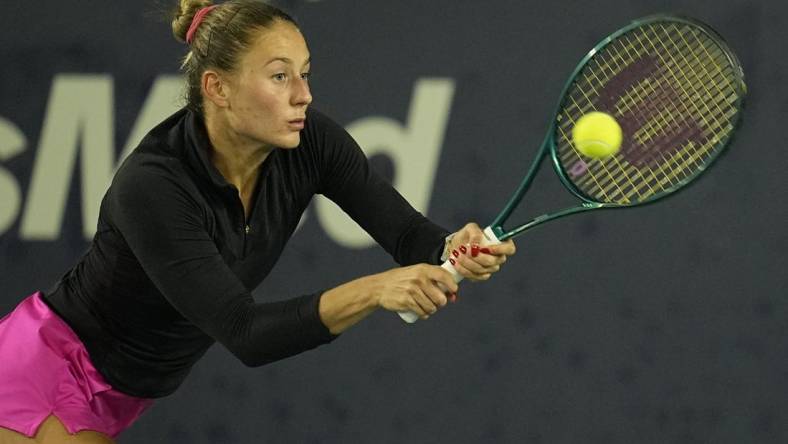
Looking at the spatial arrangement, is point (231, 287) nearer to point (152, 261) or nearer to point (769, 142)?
point (152, 261)

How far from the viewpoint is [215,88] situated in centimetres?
216

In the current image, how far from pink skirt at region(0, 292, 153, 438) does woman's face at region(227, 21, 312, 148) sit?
1.58 feet

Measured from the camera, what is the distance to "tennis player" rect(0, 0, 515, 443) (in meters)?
1.94

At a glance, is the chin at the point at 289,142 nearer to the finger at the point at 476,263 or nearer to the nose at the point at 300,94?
the nose at the point at 300,94

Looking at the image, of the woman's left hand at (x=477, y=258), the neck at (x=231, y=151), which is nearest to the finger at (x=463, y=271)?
the woman's left hand at (x=477, y=258)

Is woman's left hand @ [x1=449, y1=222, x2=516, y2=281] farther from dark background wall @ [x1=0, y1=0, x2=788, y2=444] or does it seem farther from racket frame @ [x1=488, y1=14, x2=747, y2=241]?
dark background wall @ [x1=0, y1=0, x2=788, y2=444]

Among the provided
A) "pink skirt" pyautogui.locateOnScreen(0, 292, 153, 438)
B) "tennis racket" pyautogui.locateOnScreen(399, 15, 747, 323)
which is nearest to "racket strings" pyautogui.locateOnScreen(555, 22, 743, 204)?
"tennis racket" pyautogui.locateOnScreen(399, 15, 747, 323)

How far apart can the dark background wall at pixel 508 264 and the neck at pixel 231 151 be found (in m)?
1.24

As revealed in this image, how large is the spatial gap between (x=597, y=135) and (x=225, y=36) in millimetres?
593

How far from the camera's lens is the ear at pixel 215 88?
7.03 feet

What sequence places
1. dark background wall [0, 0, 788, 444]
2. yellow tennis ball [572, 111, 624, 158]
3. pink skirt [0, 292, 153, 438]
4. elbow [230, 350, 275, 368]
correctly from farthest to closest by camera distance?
dark background wall [0, 0, 788, 444], pink skirt [0, 292, 153, 438], yellow tennis ball [572, 111, 624, 158], elbow [230, 350, 275, 368]

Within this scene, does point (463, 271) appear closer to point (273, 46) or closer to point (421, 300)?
point (421, 300)

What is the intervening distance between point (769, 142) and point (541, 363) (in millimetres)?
762

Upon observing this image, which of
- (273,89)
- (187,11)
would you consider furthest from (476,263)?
(187,11)
